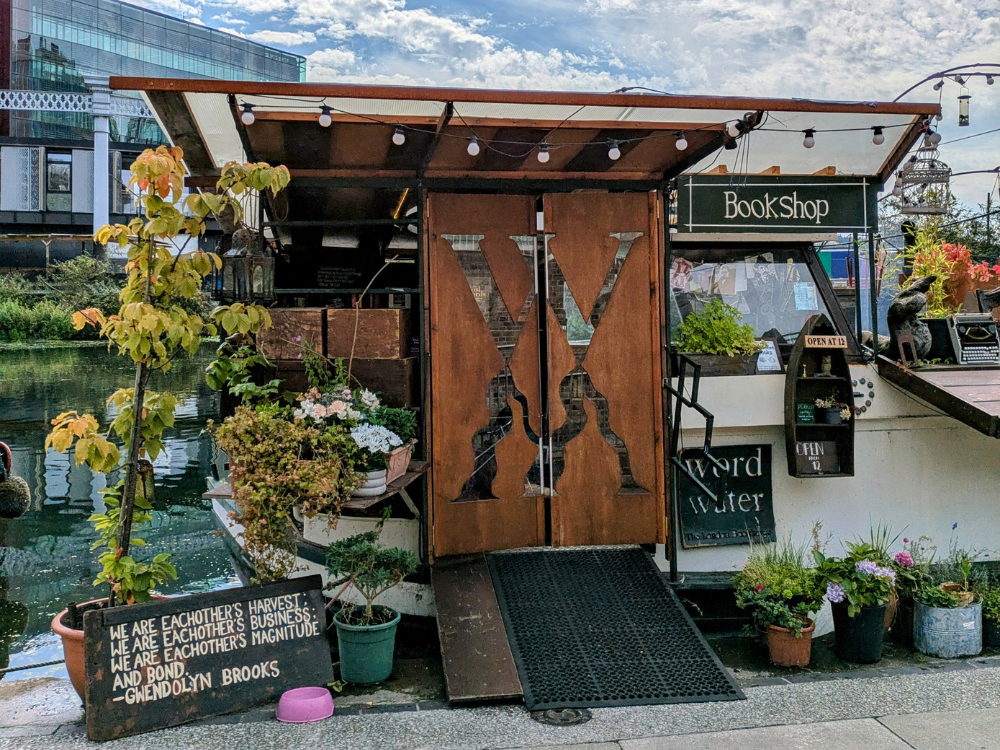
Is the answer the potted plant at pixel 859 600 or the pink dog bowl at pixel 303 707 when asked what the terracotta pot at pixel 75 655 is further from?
the potted plant at pixel 859 600

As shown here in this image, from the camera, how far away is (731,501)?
6.34 m

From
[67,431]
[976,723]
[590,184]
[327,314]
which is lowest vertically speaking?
[976,723]

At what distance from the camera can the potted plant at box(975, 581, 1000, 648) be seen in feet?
18.1

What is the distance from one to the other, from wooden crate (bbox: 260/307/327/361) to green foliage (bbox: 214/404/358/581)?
2.32 feet

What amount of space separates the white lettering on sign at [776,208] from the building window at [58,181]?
41.5 metres

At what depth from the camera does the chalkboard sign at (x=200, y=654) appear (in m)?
4.09

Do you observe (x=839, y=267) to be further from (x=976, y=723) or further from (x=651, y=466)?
(x=976, y=723)

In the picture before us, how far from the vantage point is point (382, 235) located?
30.7ft

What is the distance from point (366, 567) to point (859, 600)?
10.1ft

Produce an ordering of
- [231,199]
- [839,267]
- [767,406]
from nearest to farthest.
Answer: [231,199]
[767,406]
[839,267]

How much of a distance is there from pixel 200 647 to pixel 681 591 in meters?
3.34

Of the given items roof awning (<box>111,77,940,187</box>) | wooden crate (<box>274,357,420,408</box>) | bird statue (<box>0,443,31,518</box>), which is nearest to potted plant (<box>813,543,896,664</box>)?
roof awning (<box>111,77,940,187</box>)

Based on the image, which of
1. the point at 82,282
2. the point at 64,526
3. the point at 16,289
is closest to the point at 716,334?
the point at 64,526

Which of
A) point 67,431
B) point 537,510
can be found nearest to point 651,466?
point 537,510
